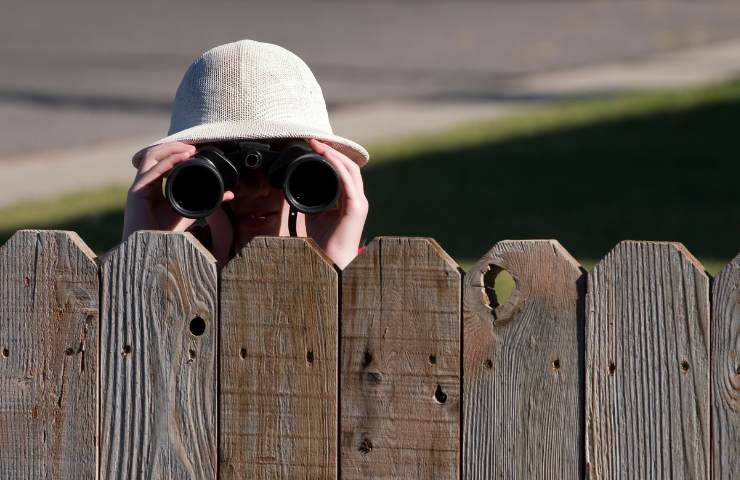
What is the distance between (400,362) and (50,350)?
66 centimetres

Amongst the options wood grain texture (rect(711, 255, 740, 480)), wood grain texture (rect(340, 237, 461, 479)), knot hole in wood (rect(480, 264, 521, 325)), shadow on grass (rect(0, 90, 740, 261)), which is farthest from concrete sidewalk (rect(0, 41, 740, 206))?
wood grain texture (rect(711, 255, 740, 480))

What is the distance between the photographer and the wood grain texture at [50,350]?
2.29 m

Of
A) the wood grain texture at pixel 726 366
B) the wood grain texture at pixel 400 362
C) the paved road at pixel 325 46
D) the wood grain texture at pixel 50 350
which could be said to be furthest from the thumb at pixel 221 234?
the paved road at pixel 325 46

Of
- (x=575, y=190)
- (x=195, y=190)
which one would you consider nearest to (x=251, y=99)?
(x=195, y=190)

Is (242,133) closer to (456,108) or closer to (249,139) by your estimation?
(249,139)

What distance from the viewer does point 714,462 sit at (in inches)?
84.1

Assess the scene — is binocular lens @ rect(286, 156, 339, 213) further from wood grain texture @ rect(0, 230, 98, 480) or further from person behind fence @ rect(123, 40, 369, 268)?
wood grain texture @ rect(0, 230, 98, 480)

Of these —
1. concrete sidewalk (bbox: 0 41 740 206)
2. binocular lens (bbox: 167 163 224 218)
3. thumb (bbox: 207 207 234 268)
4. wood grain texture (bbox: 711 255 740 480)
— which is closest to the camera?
wood grain texture (bbox: 711 255 740 480)

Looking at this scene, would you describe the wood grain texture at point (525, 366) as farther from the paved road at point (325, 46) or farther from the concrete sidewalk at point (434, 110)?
the paved road at point (325, 46)

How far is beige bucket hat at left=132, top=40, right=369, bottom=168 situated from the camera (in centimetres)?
284

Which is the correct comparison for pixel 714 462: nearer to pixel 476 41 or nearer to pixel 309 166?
pixel 309 166

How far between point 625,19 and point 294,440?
15.9 m

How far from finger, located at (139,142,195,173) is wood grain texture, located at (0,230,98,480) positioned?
377 mm

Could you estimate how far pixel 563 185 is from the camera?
8930 millimetres
